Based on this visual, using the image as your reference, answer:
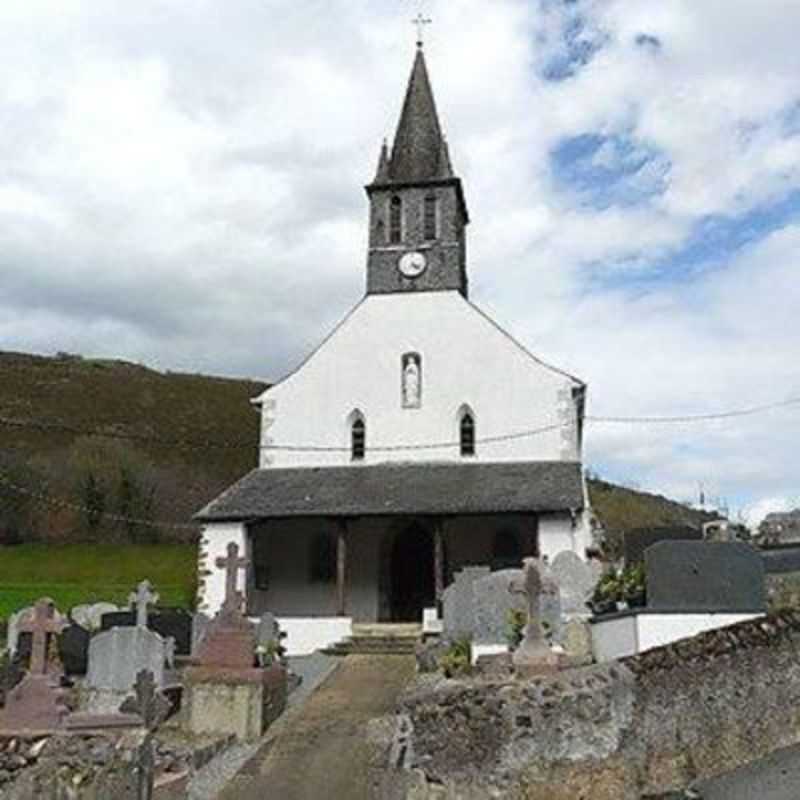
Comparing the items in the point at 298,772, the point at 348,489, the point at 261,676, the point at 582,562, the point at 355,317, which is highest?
the point at 355,317

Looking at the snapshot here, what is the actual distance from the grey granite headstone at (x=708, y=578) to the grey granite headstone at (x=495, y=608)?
257cm

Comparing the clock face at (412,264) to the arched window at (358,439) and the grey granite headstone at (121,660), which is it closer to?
the arched window at (358,439)

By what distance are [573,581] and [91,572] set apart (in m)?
26.3

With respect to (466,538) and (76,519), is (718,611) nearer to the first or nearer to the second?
(466,538)

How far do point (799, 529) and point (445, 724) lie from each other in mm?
19878

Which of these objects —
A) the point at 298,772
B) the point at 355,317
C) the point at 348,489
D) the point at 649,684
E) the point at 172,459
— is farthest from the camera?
the point at 172,459

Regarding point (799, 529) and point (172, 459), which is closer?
point (799, 529)

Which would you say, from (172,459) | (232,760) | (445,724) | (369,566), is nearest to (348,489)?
(369,566)

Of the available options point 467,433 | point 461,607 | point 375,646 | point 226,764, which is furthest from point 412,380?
point 226,764

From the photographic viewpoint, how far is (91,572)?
134 ft

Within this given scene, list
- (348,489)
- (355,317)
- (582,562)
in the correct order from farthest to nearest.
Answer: (355,317) < (348,489) < (582,562)

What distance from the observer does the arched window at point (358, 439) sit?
27984 mm

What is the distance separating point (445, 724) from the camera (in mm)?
9203

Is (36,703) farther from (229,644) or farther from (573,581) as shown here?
(573,581)
